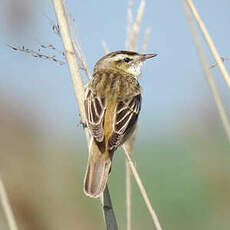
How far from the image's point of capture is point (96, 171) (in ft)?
10.8

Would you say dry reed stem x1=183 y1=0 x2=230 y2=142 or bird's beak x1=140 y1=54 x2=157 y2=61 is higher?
bird's beak x1=140 y1=54 x2=157 y2=61

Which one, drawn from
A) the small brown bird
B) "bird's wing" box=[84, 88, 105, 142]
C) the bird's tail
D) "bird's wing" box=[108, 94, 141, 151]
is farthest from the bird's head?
the bird's tail

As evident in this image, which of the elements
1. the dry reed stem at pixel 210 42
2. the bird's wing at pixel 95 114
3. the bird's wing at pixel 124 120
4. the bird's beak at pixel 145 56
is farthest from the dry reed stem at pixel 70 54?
the bird's beak at pixel 145 56

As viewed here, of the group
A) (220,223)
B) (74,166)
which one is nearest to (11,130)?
Result: (74,166)

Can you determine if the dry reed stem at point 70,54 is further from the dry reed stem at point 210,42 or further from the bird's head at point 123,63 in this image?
the bird's head at point 123,63

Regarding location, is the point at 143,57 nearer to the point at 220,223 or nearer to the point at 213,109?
the point at 213,109

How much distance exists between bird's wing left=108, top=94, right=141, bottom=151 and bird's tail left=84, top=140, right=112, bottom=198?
10cm

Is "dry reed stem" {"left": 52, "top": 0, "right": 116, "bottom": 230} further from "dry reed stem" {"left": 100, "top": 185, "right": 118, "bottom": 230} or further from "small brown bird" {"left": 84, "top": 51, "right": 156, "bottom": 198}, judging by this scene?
"dry reed stem" {"left": 100, "top": 185, "right": 118, "bottom": 230}

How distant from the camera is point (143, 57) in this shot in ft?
14.5

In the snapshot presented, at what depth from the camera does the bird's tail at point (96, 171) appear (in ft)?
10.1

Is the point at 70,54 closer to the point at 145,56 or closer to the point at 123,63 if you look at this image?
the point at 145,56

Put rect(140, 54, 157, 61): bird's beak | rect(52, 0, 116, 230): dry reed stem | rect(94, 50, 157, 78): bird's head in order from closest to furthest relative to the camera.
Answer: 1. rect(52, 0, 116, 230): dry reed stem
2. rect(140, 54, 157, 61): bird's beak
3. rect(94, 50, 157, 78): bird's head

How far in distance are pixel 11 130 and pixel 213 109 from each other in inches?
101

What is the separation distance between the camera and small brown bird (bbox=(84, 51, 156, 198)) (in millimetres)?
3338
